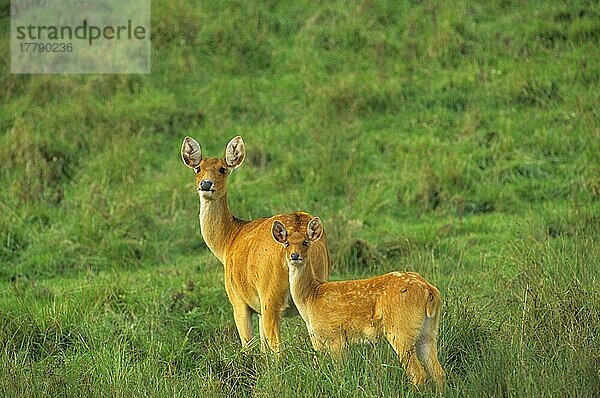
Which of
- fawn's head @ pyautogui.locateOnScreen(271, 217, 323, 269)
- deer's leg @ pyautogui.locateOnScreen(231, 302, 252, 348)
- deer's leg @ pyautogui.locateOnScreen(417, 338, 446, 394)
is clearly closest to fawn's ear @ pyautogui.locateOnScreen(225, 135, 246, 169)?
deer's leg @ pyautogui.locateOnScreen(231, 302, 252, 348)

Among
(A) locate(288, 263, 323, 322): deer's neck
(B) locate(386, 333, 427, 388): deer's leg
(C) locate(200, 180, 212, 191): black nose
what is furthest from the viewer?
(C) locate(200, 180, 212, 191): black nose

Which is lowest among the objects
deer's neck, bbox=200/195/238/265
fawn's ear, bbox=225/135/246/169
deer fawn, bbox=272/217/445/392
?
deer fawn, bbox=272/217/445/392

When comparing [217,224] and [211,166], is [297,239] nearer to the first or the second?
[211,166]

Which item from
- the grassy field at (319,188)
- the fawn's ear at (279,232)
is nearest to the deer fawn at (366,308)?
the fawn's ear at (279,232)

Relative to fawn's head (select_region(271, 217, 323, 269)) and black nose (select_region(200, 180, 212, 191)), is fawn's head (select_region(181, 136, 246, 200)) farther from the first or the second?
fawn's head (select_region(271, 217, 323, 269))

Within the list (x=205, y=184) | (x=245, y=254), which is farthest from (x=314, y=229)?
(x=205, y=184)

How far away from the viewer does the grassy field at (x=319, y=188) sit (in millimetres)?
6922

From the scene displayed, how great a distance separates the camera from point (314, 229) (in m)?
6.70

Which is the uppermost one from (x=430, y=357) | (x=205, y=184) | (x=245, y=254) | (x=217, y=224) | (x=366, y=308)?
(x=205, y=184)

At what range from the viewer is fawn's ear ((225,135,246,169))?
7.74 metres

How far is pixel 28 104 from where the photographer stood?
44.1 ft

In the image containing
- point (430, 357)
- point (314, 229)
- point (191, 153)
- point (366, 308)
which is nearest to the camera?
point (430, 357)

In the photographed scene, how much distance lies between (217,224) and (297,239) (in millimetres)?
1290

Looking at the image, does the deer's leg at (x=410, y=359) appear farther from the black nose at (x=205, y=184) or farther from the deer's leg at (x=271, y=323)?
the black nose at (x=205, y=184)
